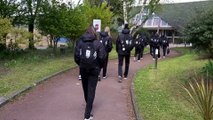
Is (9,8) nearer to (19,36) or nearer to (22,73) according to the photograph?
(19,36)

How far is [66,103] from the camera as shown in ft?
32.8

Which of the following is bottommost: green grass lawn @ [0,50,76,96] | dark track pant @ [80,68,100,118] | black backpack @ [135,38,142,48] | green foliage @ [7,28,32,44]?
green grass lawn @ [0,50,76,96]

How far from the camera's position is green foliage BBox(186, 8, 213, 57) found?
481 inches

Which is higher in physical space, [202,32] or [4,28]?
[4,28]

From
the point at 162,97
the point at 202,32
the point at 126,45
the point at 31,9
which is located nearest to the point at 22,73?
the point at 126,45

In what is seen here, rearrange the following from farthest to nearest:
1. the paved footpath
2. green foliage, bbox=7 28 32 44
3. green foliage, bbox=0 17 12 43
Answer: green foliage, bbox=7 28 32 44
green foliage, bbox=0 17 12 43
the paved footpath

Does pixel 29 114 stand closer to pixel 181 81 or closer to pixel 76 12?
pixel 181 81

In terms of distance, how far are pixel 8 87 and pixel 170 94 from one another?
4792 millimetres

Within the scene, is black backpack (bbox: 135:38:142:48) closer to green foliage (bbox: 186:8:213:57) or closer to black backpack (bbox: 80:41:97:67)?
green foliage (bbox: 186:8:213:57)

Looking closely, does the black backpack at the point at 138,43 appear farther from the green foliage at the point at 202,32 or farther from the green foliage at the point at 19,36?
the green foliage at the point at 202,32

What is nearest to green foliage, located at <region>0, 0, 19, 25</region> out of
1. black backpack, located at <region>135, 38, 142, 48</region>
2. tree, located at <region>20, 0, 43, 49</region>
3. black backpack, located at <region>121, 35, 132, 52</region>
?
tree, located at <region>20, 0, 43, 49</region>

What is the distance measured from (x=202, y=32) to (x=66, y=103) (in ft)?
17.0

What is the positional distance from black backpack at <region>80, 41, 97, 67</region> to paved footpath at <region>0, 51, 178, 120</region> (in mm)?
1302

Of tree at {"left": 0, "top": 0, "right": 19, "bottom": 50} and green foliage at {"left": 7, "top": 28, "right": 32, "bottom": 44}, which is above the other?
tree at {"left": 0, "top": 0, "right": 19, "bottom": 50}
